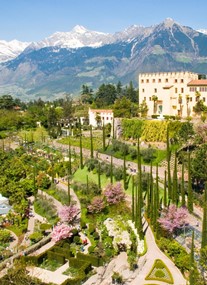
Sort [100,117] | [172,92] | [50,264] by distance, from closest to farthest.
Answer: [50,264] → [172,92] → [100,117]

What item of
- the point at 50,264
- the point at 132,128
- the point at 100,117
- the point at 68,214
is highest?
the point at 100,117

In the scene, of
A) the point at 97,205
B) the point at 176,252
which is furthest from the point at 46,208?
the point at 176,252

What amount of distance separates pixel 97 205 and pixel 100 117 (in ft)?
136

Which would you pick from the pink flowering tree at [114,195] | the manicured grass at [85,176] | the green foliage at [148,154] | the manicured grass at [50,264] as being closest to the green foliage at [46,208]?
the pink flowering tree at [114,195]

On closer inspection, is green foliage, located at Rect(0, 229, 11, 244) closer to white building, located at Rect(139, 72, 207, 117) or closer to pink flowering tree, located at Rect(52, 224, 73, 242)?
pink flowering tree, located at Rect(52, 224, 73, 242)

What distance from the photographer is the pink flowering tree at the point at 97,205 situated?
154ft

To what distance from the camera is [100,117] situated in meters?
86.6

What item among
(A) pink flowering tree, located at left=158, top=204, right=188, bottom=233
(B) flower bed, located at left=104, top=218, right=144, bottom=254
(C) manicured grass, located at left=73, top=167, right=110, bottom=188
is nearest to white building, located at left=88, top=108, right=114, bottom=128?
(C) manicured grass, located at left=73, top=167, right=110, bottom=188

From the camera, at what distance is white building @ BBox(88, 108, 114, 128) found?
8469cm

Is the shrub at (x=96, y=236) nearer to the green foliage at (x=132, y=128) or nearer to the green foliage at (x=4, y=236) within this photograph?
the green foliage at (x=4, y=236)

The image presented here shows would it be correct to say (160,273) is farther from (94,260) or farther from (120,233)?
(120,233)

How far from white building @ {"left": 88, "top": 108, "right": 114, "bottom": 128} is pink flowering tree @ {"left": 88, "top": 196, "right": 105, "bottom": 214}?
124 ft

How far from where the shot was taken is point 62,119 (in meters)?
96.8

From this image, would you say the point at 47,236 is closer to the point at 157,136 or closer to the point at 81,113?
the point at 157,136
